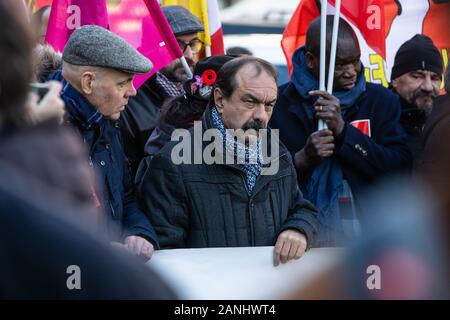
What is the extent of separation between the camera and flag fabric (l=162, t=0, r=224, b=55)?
5164 mm

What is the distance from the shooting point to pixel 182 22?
4.84 m

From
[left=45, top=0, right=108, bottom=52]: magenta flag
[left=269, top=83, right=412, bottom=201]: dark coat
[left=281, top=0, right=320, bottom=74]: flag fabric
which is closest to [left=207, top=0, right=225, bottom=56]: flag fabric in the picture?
[left=281, top=0, right=320, bottom=74]: flag fabric

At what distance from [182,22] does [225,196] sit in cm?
171

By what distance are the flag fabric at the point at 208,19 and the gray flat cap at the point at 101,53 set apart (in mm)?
1719

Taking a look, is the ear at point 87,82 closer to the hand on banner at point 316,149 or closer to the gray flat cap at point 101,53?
the gray flat cap at point 101,53

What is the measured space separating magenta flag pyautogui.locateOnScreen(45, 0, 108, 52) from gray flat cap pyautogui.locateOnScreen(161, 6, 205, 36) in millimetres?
485

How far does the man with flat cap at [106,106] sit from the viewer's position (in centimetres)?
333

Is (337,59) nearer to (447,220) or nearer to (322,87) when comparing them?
(322,87)

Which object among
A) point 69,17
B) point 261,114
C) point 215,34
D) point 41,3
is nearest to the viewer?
point 261,114

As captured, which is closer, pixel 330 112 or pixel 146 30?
pixel 330 112

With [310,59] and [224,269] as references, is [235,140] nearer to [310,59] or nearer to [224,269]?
[224,269]

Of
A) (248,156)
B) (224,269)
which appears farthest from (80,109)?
(224,269)

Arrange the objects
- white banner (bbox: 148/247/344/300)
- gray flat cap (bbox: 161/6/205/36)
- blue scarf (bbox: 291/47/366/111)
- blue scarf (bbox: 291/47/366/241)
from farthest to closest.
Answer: gray flat cap (bbox: 161/6/205/36), blue scarf (bbox: 291/47/366/111), blue scarf (bbox: 291/47/366/241), white banner (bbox: 148/247/344/300)

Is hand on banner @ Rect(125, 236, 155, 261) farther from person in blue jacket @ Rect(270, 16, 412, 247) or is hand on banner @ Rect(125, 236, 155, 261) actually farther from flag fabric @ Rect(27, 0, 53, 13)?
flag fabric @ Rect(27, 0, 53, 13)
